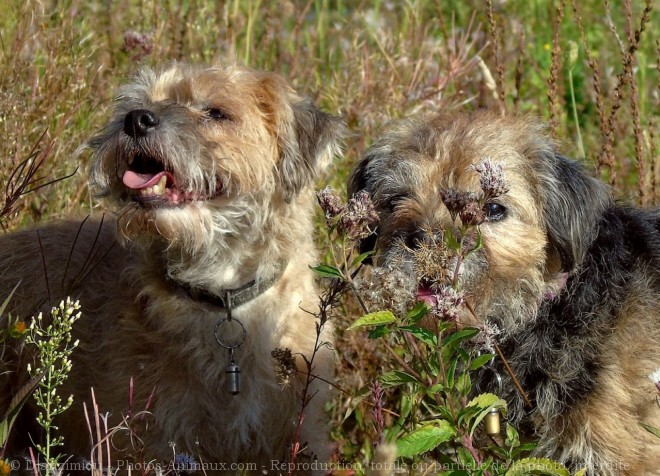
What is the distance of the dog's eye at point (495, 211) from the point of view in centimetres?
347

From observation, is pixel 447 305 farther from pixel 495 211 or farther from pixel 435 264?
pixel 495 211

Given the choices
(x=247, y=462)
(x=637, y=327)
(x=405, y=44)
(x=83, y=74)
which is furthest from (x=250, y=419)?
(x=405, y=44)

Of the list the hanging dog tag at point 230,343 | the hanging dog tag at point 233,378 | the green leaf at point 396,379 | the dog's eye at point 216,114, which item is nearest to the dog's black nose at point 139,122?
the dog's eye at point 216,114

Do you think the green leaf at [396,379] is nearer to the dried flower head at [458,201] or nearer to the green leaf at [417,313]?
the green leaf at [417,313]

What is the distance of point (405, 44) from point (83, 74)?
206 centimetres

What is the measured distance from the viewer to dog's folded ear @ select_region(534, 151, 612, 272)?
11.3 feet

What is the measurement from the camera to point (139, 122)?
344 cm

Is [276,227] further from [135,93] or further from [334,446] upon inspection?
[334,446]

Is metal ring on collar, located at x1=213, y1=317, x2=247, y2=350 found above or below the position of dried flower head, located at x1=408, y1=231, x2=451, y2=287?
below

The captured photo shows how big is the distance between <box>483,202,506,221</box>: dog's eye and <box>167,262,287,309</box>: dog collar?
2.73ft

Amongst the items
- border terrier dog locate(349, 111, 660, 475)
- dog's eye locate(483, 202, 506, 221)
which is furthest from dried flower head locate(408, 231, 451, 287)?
dog's eye locate(483, 202, 506, 221)

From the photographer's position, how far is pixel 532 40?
752cm

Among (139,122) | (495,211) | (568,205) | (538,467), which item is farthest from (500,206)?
(139,122)

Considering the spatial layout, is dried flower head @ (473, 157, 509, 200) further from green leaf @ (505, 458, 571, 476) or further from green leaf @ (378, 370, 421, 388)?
green leaf @ (505, 458, 571, 476)
